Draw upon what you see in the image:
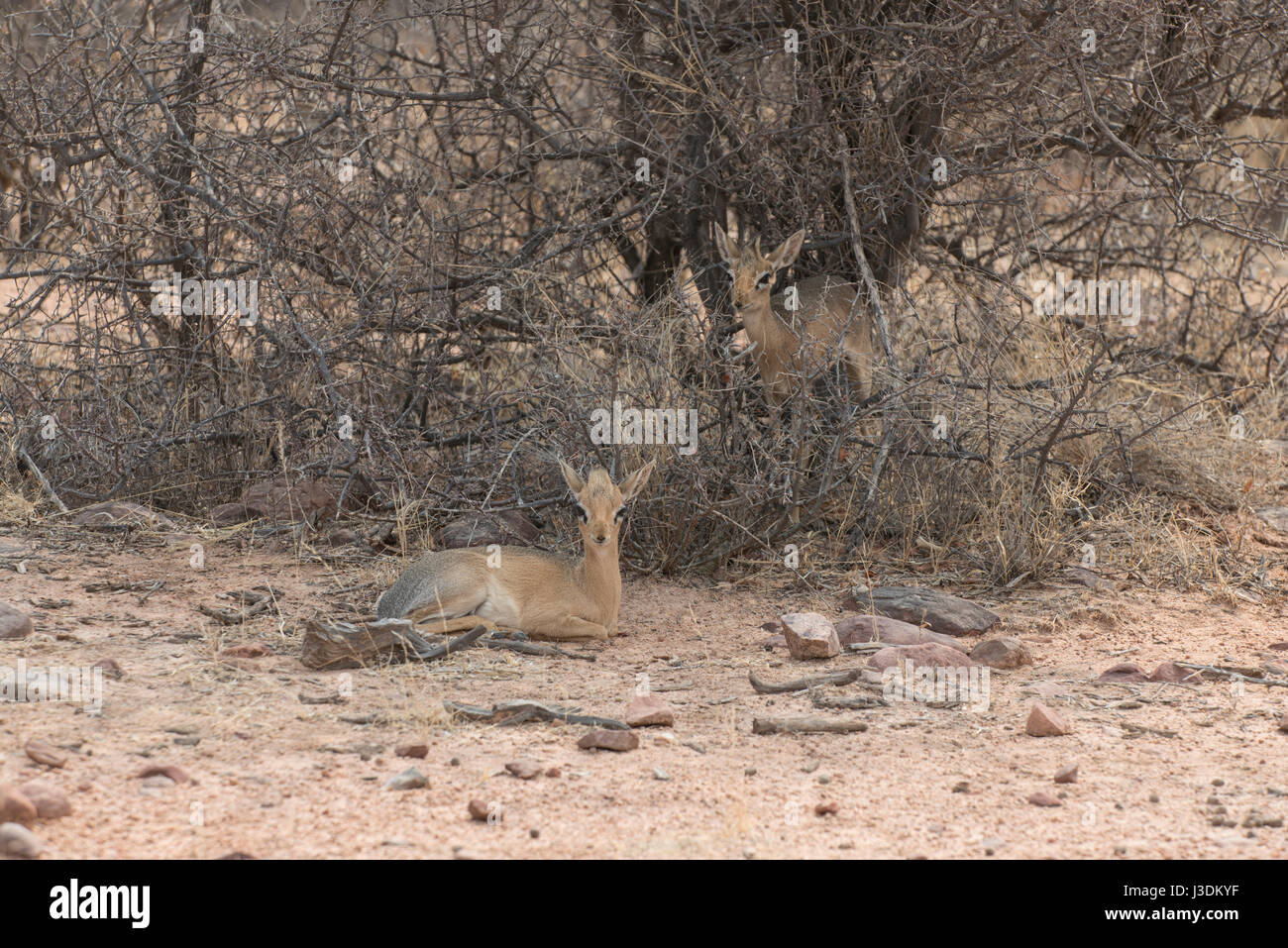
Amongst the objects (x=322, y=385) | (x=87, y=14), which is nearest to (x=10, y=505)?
(x=322, y=385)

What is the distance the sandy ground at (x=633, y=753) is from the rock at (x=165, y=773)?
69mm

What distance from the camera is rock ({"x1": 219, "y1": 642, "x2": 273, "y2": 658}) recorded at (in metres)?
5.78

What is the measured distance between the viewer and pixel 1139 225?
11016 millimetres

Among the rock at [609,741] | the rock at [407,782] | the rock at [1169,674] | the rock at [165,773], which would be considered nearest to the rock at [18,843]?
the rock at [165,773]

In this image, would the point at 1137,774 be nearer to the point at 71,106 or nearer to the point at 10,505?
the point at 10,505

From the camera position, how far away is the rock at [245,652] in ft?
19.0

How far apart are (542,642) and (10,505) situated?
383 cm

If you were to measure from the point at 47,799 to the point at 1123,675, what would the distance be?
14.2 ft

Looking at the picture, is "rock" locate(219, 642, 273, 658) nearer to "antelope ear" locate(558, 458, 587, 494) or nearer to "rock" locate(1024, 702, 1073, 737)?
"antelope ear" locate(558, 458, 587, 494)

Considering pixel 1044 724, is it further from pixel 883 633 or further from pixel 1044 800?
pixel 883 633

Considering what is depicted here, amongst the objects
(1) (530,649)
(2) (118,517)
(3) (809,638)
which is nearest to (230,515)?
(2) (118,517)

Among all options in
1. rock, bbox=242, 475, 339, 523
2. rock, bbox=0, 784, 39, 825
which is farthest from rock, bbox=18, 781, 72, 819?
rock, bbox=242, 475, 339, 523

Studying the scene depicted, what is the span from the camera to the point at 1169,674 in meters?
5.80

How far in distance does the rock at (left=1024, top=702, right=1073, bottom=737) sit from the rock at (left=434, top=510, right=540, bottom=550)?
137 inches
